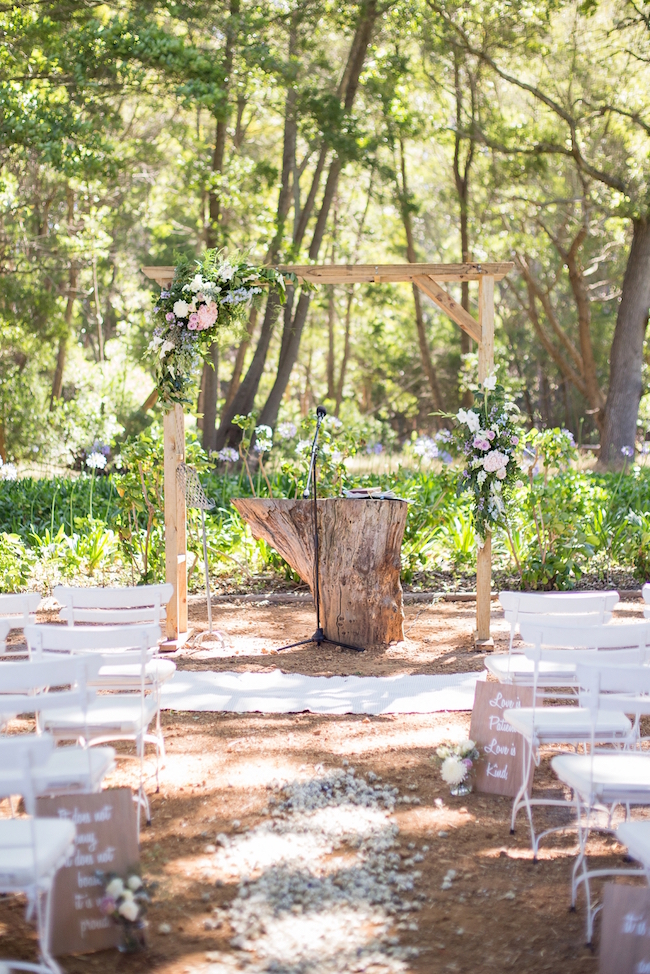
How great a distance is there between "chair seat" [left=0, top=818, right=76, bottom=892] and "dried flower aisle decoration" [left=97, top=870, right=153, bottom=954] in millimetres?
195

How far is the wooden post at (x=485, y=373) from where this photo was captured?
645 centimetres

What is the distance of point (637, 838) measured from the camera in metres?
2.49

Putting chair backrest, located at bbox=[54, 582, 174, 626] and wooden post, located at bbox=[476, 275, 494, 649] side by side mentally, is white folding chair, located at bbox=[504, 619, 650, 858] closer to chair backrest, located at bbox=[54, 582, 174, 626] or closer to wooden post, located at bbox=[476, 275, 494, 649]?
chair backrest, located at bbox=[54, 582, 174, 626]

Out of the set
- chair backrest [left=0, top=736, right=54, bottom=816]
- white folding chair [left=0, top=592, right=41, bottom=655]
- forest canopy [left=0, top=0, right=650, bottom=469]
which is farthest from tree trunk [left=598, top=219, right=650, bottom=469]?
chair backrest [left=0, top=736, right=54, bottom=816]

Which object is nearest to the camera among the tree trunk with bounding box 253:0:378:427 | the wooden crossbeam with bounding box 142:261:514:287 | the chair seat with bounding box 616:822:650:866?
the chair seat with bounding box 616:822:650:866

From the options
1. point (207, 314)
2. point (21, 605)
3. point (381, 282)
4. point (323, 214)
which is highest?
point (323, 214)

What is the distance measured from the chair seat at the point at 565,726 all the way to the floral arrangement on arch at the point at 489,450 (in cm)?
311

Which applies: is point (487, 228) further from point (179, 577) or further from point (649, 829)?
point (649, 829)

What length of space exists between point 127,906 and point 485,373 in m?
4.73

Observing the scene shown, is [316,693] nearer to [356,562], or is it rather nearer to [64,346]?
[356,562]

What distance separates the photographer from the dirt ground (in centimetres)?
270

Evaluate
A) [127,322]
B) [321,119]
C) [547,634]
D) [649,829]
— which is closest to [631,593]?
[547,634]

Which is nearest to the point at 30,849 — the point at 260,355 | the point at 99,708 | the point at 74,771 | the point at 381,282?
the point at 74,771

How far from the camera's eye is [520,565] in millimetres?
8336
